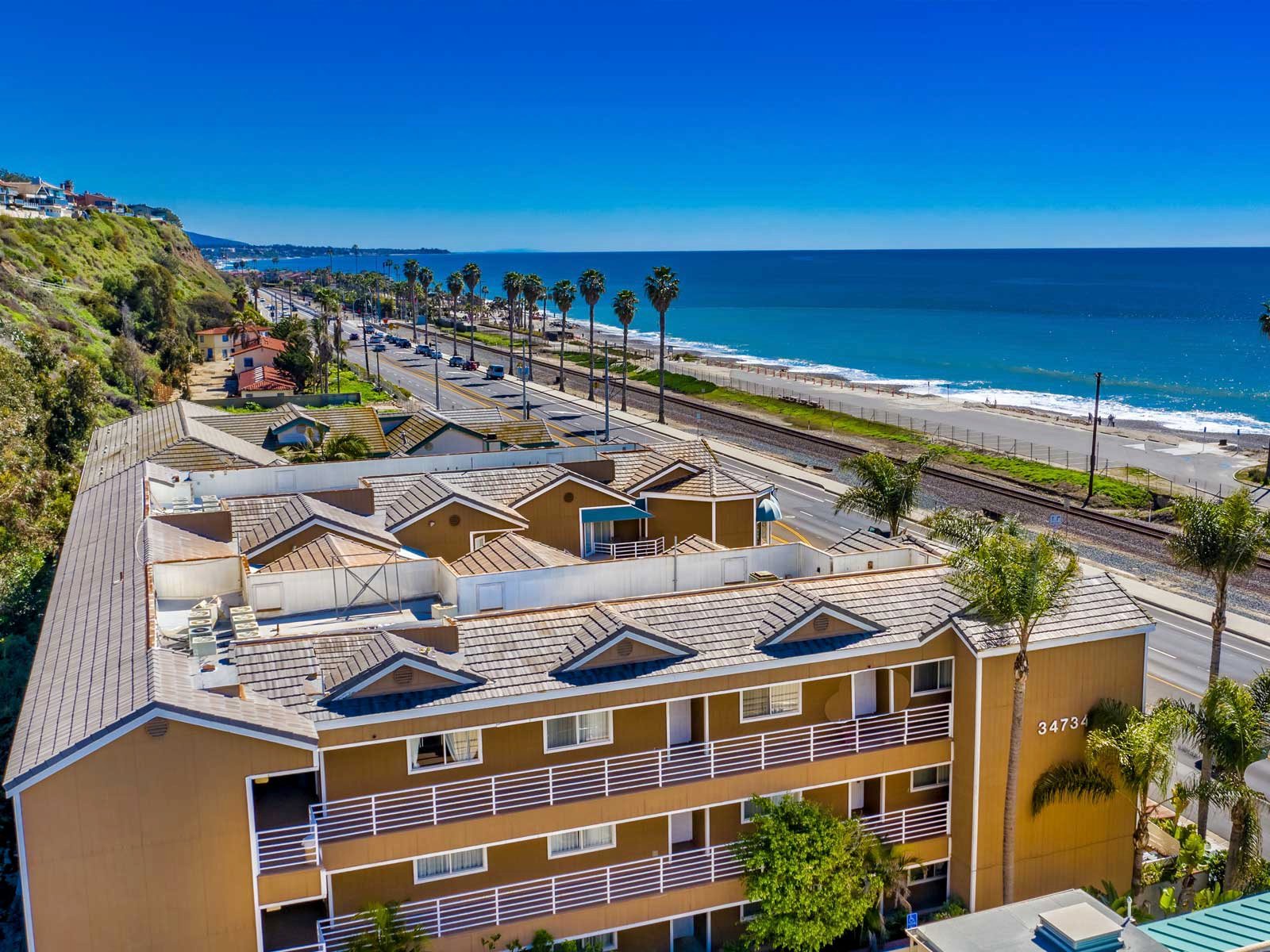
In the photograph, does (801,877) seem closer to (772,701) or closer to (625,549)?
(772,701)

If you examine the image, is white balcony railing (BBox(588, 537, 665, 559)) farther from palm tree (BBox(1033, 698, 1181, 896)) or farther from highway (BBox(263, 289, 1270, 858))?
highway (BBox(263, 289, 1270, 858))

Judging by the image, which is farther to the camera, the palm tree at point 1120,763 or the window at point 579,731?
the palm tree at point 1120,763

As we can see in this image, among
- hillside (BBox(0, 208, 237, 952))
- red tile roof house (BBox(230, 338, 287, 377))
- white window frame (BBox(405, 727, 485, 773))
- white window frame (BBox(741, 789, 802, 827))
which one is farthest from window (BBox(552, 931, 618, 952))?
red tile roof house (BBox(230, 338, 287, 377))

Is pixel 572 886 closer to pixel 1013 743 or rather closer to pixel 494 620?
pixel 494 620

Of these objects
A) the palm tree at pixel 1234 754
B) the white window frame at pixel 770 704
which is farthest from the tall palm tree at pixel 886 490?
the white window frame at pixel 770 704

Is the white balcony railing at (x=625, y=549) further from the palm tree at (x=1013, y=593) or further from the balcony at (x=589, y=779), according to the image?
the palm tree at (x=1013, y=593)

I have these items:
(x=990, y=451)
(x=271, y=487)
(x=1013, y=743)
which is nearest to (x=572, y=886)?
(x=1013, y=743)
